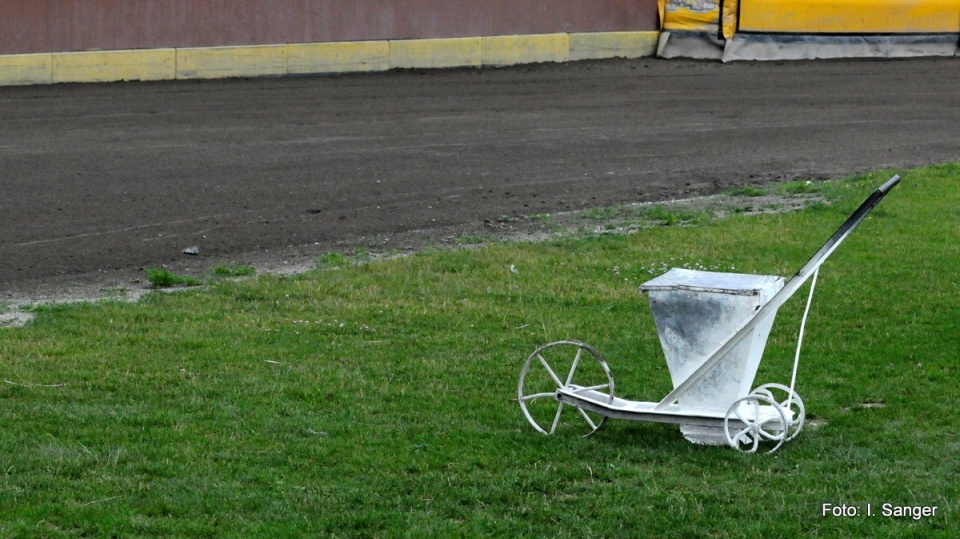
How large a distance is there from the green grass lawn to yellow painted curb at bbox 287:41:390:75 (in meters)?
12.3

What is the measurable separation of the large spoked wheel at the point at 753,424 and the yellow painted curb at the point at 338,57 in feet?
56.6

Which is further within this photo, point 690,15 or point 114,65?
point 690,15

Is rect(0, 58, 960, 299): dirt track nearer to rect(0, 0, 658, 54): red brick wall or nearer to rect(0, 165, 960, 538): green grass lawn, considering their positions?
rect(0, 0, 658, 54): red brick wall

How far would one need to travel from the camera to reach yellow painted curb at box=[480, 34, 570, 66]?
2373cm

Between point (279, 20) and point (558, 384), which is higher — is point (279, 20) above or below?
below

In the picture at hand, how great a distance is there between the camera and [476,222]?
12.7 meters

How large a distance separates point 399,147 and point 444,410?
968cm

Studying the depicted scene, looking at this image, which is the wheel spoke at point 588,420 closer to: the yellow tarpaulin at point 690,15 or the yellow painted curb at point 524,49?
the yellow painted curb at point 524,49

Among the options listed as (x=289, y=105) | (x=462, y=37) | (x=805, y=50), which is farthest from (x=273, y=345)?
(x=805, y=50)

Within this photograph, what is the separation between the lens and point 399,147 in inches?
640

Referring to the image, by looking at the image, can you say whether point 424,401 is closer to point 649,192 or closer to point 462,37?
point 649,192

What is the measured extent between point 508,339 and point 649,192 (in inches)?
245

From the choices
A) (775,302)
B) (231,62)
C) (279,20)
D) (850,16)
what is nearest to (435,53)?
(279,20)

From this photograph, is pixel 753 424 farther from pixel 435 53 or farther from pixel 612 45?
pixel 612 45
